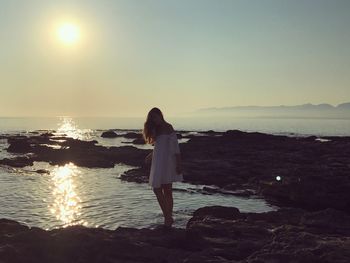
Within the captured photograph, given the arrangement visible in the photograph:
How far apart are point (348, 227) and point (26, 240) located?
26.8 ft

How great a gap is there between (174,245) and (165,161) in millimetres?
2699

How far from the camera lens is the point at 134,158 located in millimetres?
44594

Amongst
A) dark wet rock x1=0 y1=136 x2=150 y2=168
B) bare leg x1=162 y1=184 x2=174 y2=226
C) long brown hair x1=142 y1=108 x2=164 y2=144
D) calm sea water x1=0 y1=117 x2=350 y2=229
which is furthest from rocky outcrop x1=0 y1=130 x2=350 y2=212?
long brown hair x1=142 y1=108 x2=164 y2=144

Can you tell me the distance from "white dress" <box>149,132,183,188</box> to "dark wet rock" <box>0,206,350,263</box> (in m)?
1.43

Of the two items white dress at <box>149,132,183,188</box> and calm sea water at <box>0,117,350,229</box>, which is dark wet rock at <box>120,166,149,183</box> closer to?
calm sea water at <box>0,117,350,229</box>

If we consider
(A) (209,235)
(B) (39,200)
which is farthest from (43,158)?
(A) (209,235)

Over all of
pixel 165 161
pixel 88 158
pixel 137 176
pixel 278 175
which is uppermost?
pixel 165 161

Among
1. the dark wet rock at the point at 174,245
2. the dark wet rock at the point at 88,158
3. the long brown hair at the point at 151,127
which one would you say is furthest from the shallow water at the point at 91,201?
the dark wet rock at the point at 88,158

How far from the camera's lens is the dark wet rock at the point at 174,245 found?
8.36 metres

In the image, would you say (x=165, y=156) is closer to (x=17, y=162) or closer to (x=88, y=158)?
(x=17, y=162)

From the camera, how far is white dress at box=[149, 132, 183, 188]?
1154 cm

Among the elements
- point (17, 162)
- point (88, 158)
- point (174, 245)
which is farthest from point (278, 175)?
point (17, 162)

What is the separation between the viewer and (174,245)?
373 inches

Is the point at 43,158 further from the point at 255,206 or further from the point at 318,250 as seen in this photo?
the point at 318,250
